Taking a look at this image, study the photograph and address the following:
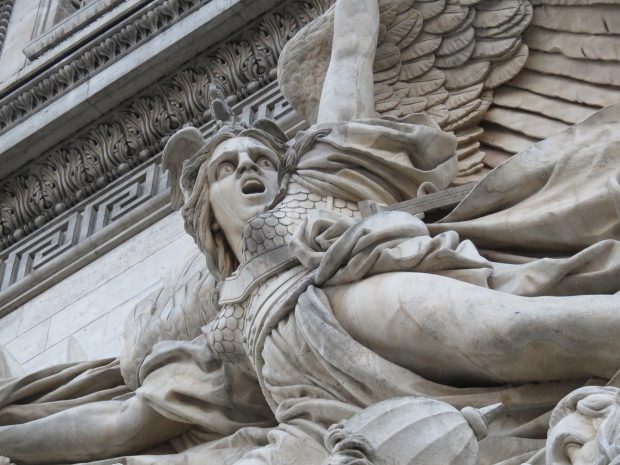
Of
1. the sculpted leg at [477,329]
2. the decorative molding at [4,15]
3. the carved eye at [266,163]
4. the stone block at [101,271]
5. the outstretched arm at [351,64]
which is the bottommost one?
the sculpted leg at [477,329]

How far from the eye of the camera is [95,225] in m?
7.97

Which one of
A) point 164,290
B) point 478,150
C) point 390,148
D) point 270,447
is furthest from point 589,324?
point 164,290

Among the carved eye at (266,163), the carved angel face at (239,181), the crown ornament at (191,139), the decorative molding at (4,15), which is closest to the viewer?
the carved angel face at (239,181)

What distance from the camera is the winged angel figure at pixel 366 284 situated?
4062 mm

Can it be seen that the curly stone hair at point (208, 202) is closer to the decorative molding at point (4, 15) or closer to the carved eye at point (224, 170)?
the carved eye at point (224, 170)

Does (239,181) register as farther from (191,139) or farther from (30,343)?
(30,343)

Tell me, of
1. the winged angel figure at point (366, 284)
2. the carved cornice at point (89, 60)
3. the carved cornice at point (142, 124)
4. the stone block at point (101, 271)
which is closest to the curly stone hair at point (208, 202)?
the winged angel figure at point (366, 284)

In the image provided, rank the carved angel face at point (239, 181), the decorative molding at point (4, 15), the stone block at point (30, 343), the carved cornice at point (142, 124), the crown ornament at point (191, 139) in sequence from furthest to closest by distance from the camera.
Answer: the decorative molding at point (4, 15)
the carved cornice at point (142, 124)
the stone block at point (30, 343)
the crown ornament at point (191, 139)
the carved angel face at point (239, 181)

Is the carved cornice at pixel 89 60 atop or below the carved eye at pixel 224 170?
atop

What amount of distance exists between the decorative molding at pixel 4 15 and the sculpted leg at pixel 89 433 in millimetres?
6142

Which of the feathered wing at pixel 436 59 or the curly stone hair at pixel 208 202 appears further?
the feathered wing at pixel 436 59

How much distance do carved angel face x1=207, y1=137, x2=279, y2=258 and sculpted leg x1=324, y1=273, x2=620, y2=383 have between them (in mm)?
893

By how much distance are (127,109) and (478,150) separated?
10.0 feet

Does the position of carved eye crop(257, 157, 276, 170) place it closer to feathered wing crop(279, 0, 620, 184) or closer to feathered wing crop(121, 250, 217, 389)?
feathered wing crop(121, 250, 217, 389)
